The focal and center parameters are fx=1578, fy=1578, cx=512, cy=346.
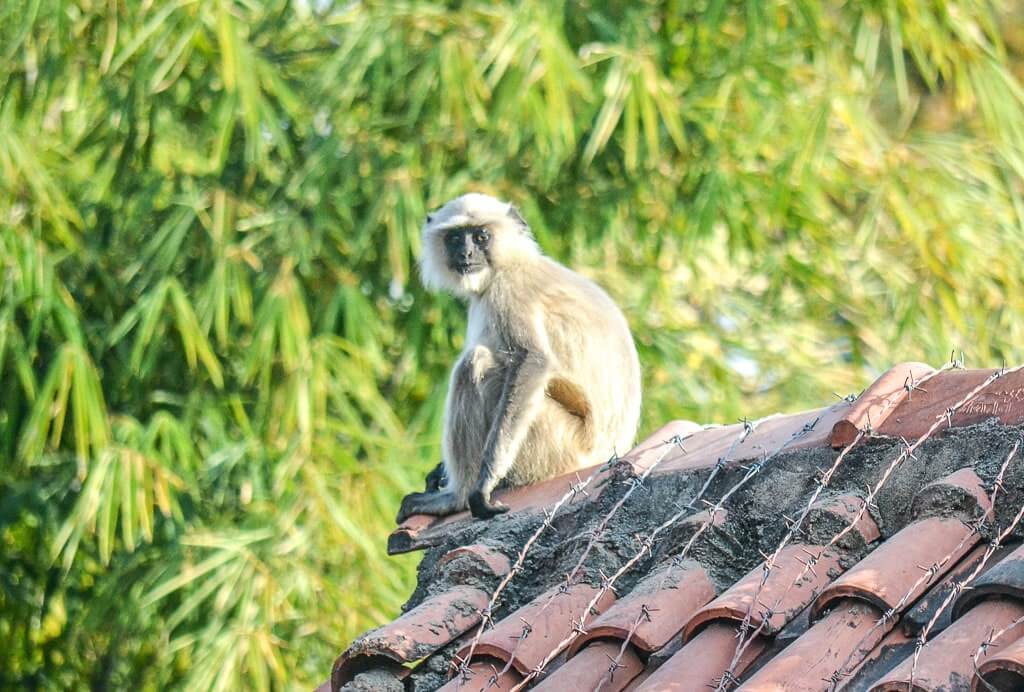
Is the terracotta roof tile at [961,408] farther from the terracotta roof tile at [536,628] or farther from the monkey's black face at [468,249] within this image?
the monkey's black face at [468,249]

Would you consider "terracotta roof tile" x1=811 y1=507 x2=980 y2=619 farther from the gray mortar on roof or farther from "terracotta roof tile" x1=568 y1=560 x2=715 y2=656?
"terracotta roof tile" x1=568 y1=560 x2=715 y2=656

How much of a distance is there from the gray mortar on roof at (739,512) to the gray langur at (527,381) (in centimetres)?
105

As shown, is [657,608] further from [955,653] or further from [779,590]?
[955,653]

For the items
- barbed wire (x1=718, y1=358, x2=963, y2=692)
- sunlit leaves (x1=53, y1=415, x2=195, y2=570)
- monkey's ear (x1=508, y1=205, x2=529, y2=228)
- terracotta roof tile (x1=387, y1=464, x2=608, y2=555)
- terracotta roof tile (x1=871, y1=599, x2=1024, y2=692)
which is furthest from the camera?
sunlit leaves (x1=53, y1=415, x2=195, y2=570)

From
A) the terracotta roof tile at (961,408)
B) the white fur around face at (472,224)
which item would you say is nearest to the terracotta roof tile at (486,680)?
the terracotta roof tile at (961,408)

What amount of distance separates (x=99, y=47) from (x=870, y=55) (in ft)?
13.4

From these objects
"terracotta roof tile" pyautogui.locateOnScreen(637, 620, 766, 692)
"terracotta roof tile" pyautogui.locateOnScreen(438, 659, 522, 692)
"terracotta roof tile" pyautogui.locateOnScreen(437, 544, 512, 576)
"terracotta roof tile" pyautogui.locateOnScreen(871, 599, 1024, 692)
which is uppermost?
"terracotta roof tile" pyautogui.locateOnScreen(871, 599, 1024, 692)

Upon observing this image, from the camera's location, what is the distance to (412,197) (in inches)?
300

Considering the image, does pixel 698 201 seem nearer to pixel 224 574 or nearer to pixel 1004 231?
pixel 1004 231

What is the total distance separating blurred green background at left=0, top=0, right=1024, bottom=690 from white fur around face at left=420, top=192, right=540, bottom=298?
1.23 m

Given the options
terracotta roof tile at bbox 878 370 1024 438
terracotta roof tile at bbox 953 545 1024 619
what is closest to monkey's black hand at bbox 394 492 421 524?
terracotta roof tile at bbox 878 370 1024 438

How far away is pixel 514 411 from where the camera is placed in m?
5.11

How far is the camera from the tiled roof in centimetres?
271

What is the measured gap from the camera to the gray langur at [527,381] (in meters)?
5.11
